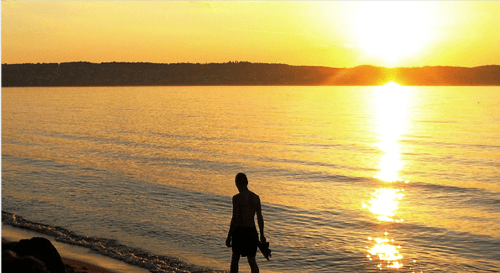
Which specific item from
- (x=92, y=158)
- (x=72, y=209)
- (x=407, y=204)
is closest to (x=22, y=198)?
(x=72, y=209)

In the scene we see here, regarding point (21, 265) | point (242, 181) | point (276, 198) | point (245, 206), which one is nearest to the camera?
point (21, 265)

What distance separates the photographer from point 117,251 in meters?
12.8

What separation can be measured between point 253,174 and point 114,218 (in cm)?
967

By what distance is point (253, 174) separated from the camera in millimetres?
24828

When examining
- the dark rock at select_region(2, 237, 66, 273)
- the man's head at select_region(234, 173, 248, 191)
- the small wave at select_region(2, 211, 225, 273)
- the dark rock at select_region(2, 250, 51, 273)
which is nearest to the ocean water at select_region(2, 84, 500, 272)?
the small wave at select_region(2, 211, 225, 273)

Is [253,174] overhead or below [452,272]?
overhead

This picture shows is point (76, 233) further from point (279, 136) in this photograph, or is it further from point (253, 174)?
point (279, 136)

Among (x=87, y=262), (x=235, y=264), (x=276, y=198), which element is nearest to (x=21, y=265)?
(x=235, y=264)

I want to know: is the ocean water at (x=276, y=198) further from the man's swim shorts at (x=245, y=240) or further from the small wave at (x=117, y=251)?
the man's swim shorts at (x=245, y=240)

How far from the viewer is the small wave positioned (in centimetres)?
1168

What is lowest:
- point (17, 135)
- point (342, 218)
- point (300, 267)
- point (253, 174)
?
point (300, 267)

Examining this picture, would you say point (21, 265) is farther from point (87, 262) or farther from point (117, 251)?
point (117, 251)

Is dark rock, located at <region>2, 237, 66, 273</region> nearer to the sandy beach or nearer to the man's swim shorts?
the sandy beach

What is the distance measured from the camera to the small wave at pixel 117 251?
11.7 m
